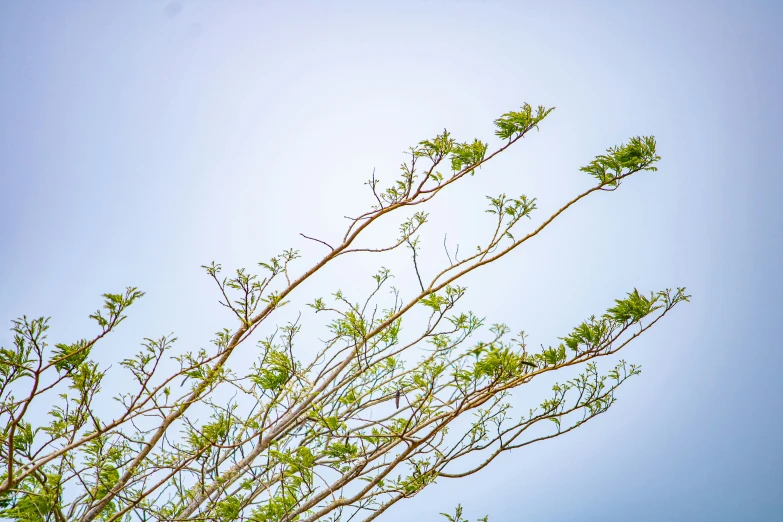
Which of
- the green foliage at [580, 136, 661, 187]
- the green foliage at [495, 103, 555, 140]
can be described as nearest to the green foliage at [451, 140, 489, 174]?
the green foliage at [495, 103, 555, 140]

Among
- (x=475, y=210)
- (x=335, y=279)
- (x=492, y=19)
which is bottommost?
(x=335, y=279)

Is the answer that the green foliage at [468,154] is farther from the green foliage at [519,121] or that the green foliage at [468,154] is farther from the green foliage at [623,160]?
the green foliage at [623,160]

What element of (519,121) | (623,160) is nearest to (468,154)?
(519,121)

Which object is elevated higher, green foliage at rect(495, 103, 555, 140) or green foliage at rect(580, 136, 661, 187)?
green foliage at rect(495, 103, 555, 140)

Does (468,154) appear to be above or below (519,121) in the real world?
below

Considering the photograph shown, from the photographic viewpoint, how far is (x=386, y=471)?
2385mm

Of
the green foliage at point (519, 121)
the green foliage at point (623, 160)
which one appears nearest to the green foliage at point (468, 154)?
the green foliage at point (519, 121)

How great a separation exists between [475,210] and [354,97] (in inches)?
1884

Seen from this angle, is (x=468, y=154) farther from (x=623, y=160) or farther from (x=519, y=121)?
(x=623, y=160)

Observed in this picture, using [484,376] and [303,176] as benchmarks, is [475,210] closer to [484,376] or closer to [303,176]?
[303,176]

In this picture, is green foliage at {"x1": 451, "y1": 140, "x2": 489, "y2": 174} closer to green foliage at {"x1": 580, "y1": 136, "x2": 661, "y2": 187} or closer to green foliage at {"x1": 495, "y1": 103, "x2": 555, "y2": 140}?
green foliage at {"x1": 495, "y1": 103, "x2": 555, "y2": 140}

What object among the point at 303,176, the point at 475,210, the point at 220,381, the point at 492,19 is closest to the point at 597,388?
the point at 220,381

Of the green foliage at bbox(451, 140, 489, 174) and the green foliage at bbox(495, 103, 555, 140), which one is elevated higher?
the green foliage at bbox(495, 103, 555, 140)

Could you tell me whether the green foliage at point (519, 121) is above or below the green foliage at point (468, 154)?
above
